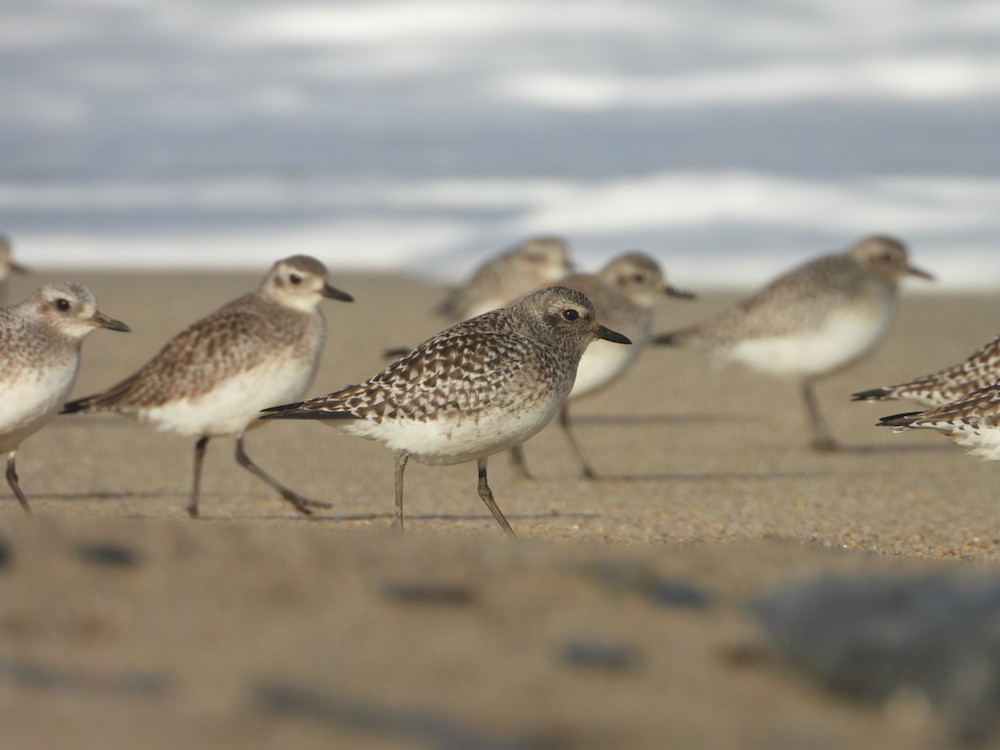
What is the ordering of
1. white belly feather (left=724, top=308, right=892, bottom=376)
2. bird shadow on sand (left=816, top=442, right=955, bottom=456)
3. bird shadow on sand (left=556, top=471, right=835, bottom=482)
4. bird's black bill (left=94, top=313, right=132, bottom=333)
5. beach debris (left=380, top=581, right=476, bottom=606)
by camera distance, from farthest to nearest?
white belly feather (left=724, top=308, right=892, bottom=376), bird shadow on sand (left=816, top=442, right=955, bottom=456), bird shadow on sand (left=556, top=471, right=835, bottom=482), bird's black bill (left=94, top=313, right=132, bottom=333), beach debris (left=380, top=581, right=476, bottom=606)

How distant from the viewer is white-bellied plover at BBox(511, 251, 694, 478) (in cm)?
762

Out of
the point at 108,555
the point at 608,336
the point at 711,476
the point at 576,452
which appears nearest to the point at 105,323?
the point at 608,336

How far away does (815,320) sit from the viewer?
904 cm

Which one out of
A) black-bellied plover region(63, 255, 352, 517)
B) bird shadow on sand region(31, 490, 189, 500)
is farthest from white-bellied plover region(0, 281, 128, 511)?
bird shadow on sand region(31, 490, 189, 500)

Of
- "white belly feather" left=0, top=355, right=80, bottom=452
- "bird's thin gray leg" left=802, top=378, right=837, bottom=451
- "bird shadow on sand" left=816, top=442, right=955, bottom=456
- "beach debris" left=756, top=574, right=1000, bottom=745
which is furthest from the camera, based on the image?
"bird's thin gray leg" left=802, top=378, right=837, bottom=451

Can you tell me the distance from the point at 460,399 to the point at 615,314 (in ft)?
10.6

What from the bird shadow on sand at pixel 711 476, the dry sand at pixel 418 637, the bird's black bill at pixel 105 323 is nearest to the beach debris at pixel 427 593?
the dry sand at pixel 418 637

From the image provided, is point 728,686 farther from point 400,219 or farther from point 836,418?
point 400,219

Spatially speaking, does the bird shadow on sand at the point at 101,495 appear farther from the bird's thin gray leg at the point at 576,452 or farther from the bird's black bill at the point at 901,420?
the bird's black bill at the point at 901,420

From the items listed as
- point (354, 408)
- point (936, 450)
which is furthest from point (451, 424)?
point (936, 450)

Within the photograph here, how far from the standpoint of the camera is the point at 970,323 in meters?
12.2

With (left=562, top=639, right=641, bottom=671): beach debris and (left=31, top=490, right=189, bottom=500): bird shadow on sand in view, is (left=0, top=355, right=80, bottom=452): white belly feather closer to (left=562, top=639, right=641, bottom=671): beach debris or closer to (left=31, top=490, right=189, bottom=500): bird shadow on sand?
(left=31, top=490, right=189, bottom=500): bird shadow on sand

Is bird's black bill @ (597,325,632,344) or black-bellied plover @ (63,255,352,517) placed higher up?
bird's black bill @ (597,325,632,344)

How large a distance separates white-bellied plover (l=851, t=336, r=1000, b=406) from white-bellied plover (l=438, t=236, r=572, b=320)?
10.4ft
